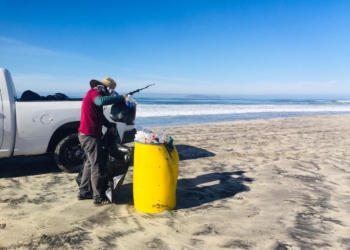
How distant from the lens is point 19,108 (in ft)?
17.5

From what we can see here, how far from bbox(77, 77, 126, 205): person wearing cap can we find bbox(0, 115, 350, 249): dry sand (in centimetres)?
36

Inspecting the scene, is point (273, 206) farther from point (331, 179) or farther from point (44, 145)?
point (44, 145)

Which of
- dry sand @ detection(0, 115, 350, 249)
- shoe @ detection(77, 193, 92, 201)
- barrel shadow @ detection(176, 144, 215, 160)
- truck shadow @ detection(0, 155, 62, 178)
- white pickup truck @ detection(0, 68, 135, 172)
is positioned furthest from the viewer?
barrel shadow @ detection(176, 144, 215, 160)

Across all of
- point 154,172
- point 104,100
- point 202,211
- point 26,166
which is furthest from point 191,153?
point 104,100

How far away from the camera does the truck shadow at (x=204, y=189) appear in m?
4.65

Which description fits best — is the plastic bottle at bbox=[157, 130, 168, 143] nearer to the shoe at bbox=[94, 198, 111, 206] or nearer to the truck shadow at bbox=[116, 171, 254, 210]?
the truck shadow at bbox=[116, 171, 254, 210]

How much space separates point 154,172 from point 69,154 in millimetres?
2570

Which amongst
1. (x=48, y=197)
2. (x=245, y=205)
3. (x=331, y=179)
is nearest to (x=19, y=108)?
(x=48, y=197)

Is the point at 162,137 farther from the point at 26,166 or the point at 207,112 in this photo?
the point at 207,112

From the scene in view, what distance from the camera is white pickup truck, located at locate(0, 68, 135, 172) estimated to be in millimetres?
5254

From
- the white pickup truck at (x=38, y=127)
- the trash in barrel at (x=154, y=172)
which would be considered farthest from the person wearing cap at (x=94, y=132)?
the white pickup truck at (x=38, y=127)

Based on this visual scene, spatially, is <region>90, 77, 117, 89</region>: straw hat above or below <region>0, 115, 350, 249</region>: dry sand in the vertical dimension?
above

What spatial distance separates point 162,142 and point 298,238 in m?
2.08

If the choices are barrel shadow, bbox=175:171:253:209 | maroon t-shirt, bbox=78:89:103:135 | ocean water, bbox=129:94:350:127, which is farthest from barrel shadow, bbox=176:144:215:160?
ocean water, bbox=129:94:350:127
